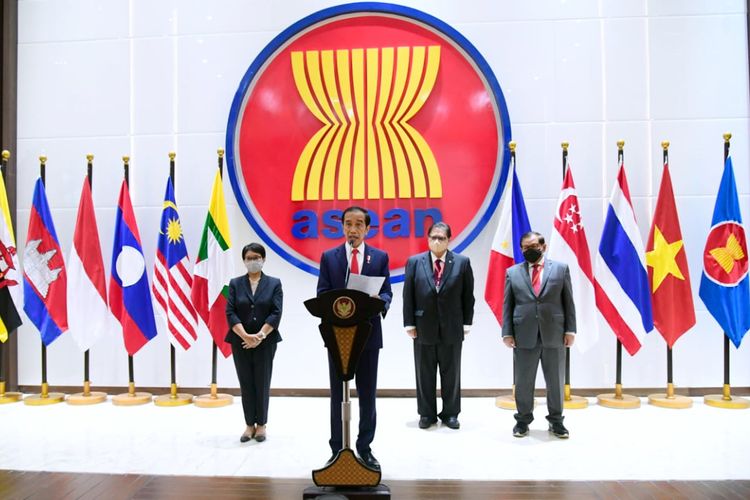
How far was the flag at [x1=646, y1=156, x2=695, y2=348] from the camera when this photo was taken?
15.0 ft

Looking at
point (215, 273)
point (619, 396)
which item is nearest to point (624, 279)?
point (619, 396)

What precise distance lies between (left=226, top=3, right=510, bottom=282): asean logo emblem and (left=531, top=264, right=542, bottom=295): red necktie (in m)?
1.21

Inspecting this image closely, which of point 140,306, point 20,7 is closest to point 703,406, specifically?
point 140,306

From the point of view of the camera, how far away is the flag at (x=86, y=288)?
4.84m

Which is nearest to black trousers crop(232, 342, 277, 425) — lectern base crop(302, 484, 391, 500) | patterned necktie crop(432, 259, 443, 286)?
lectern base crop(302, 484, 391, 500)

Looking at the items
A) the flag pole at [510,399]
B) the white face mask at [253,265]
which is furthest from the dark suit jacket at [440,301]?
the white face mask at [253,265]

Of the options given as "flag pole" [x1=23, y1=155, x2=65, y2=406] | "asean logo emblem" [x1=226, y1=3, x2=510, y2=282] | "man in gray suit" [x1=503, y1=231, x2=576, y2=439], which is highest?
"asean logo emblem" [x1=226, y1=3, x2=510, y2=282]

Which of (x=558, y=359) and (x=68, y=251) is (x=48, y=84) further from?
(x=558, y=359)

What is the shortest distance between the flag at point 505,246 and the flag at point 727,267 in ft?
4.84

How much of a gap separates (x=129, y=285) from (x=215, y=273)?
0.79m

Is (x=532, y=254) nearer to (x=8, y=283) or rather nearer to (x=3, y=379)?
(x=8, y=283)

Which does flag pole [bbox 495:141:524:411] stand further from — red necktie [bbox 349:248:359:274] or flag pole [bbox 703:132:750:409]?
red necktie [bbox 349:248:359:274]

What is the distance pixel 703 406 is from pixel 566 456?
2.05 meters

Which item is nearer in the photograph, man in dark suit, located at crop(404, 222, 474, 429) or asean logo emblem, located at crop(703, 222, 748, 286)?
man in dark suit, located at crop(404, 222, 474, 429)
